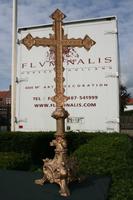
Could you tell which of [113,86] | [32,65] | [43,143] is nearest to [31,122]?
[43,143]

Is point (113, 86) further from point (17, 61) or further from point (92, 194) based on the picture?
point (92, 194)

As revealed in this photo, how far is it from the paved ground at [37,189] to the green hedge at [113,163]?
13.9 inches

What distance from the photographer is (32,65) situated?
12695 mm

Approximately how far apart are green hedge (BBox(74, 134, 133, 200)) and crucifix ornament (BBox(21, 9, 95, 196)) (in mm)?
679

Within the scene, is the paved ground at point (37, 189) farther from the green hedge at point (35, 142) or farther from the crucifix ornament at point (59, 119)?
the green hedge at point (35, 142)

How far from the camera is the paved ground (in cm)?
447

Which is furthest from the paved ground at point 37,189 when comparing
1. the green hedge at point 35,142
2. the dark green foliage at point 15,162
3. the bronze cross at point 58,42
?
the green hedge at point 35,142

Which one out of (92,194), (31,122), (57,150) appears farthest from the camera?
(31,122)

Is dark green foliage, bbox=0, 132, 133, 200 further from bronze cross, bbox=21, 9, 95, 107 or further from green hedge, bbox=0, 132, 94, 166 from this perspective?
bronze cross, bbox=21, 9, 95, 107

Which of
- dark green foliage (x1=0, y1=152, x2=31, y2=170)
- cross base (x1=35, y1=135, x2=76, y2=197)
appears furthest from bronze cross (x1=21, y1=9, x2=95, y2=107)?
dark green foliage (x1=0, y1=152, x2=31, y2=170)

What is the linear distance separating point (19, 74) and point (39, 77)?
0.74 metres

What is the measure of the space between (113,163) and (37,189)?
2.46m

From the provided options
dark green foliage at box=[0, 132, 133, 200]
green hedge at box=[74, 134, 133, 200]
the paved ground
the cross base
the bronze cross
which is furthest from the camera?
dark green foliage at box=[0, 132, 133, 200]

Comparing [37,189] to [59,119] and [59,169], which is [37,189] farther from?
[59,119]
